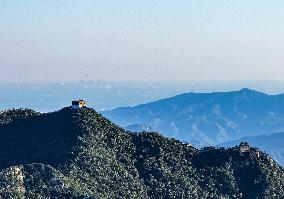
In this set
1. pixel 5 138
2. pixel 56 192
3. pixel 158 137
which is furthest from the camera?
pixel 158 137

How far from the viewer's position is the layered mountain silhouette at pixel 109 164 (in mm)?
140875

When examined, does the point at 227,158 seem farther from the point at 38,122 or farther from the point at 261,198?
the point at 38,122

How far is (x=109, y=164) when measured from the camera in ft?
520

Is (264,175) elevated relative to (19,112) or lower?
lower

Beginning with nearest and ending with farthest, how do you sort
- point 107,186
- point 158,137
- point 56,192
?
point 56,192
point 107,186
point 158,137

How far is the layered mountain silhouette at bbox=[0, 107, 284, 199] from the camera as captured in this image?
14088cm

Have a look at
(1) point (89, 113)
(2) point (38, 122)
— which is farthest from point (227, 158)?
(2) point (38, 122)

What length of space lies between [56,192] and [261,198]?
54305 mm

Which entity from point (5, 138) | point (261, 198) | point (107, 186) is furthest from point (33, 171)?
point (261, 198)

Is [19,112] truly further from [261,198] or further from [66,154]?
[261,198]

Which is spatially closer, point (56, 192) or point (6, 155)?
point (56, 192)

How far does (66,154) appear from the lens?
154 metres

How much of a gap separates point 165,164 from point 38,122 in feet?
105

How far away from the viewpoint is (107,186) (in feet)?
491
